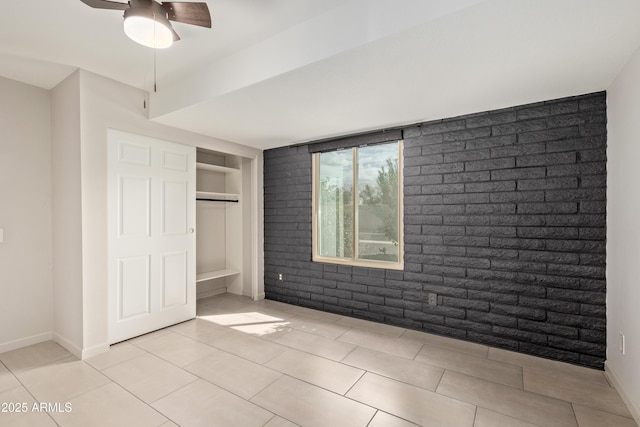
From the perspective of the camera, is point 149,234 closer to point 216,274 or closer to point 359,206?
point 216,274

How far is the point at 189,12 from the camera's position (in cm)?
162

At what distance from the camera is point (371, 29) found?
65.6 inches

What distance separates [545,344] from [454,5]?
2764mm

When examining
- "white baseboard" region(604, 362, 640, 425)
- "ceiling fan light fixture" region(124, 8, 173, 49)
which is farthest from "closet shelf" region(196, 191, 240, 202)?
"white baseboard" region(604, 362, 640, 425)

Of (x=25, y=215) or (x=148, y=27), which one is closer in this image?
(x=148, y=27)

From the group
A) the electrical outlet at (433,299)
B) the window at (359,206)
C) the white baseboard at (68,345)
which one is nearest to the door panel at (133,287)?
the white baseboard at (68,345)

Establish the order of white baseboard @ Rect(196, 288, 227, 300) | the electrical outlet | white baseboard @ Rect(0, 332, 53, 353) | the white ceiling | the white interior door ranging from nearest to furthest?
the white ceiling
white baseboard @ Rect(0, 332, 53, 353)
the white interior door
the electrical outlet
white baseboard @ Rect(196, 288, 227, 300)

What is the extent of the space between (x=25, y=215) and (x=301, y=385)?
3.08 m

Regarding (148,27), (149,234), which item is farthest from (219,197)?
(148,27)

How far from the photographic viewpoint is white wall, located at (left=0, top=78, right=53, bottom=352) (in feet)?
9.01

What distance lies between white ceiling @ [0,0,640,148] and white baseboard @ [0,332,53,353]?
98.0 inches

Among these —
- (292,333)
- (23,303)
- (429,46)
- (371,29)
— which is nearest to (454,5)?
(429,46)

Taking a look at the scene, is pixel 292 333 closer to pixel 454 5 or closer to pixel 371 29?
pixel 371 29

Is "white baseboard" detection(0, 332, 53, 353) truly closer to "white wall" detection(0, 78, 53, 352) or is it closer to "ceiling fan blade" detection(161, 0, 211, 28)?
"white wall" detection(0, 78, 53, 352)
